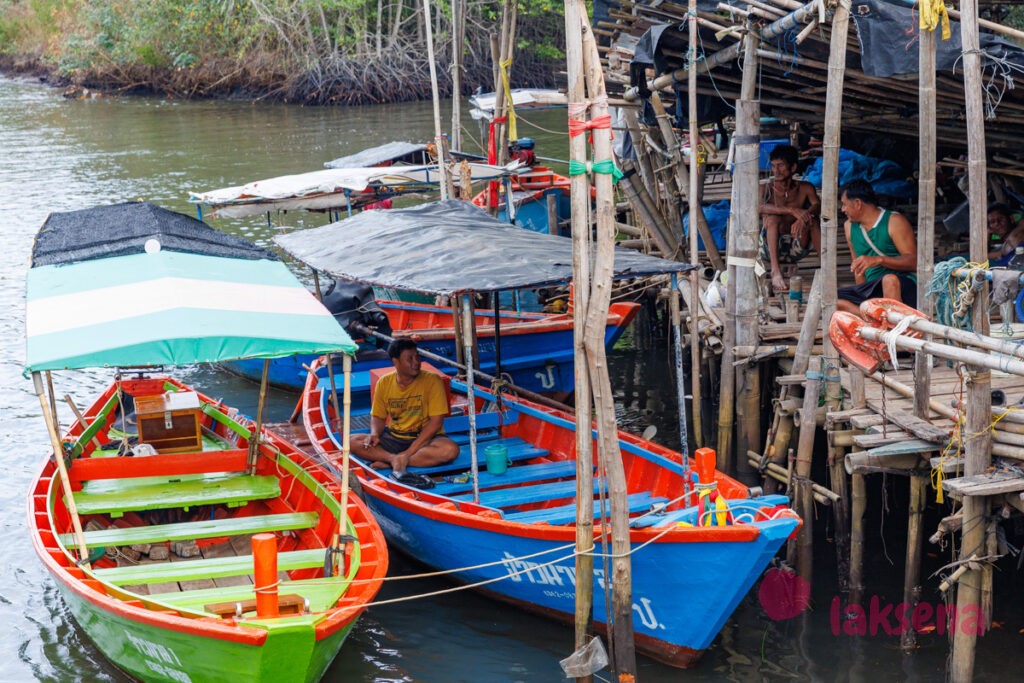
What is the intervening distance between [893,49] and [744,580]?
12.3 feet

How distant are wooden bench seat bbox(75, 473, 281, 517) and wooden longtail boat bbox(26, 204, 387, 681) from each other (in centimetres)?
2

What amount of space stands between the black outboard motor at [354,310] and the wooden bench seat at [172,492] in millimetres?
3641

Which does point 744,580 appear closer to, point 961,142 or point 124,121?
point 961,142

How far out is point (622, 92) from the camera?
12695 millimetres

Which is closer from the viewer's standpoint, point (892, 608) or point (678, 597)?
point (678, 597)

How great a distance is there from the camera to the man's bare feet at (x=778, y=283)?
10509mm

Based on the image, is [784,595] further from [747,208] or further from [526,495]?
[747,208]

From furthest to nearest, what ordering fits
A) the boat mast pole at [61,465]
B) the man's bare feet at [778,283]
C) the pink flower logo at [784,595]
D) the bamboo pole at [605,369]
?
1. the man's bare feet at [778,283]
2. the pink flower logo at [784,595]
3. the boat mast pole at [61,465]
4. the bamboo pole at [605,369]

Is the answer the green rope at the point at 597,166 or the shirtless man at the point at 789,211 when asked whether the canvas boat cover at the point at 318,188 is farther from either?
the green rope at the point at 597,166

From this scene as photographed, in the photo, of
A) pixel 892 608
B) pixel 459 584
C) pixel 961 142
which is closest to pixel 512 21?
pixel 961 142

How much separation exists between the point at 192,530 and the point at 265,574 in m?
2.04

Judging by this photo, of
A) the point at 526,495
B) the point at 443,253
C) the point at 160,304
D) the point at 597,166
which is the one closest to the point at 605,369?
the point at 597,166

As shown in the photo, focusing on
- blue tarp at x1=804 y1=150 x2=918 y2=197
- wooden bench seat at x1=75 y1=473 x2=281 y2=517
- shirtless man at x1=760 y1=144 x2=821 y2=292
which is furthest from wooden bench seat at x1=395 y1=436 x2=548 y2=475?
blue tarp at x1=804 y1=150 x2=918 y2=197

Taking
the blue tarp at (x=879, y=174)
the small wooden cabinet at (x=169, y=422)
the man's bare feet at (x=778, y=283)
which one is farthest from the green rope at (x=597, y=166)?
the blue tarp at (x=879, y=174)
